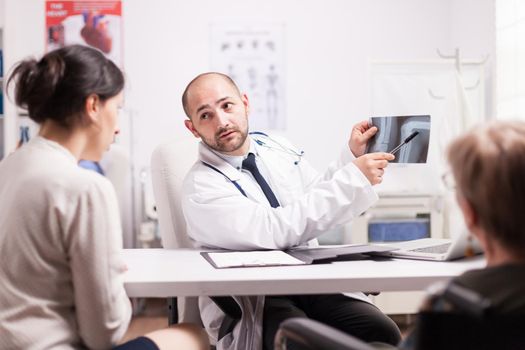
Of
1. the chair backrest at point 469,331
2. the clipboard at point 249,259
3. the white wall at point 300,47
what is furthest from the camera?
the white wall at point 300,47

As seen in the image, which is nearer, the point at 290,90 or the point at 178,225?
the point at 178,225

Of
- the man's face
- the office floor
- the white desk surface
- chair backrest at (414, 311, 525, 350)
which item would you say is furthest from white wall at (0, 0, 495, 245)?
chair backrest at (414, 311, 525, 350)

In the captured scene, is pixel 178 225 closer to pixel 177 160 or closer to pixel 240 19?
pixel 177 160

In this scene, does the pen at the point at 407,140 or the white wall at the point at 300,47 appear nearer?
the pen at the point at 407,140

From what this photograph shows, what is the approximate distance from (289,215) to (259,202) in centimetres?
20

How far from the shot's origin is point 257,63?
4.32 metres

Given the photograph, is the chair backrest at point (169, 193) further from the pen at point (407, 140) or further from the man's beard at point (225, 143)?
the pen at point (407, 140)

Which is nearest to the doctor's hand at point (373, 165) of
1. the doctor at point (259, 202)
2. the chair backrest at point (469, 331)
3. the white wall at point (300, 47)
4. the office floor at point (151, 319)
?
the doctor at point (259, 202)

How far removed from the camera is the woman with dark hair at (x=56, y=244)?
104cm

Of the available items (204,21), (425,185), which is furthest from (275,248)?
(204,21)

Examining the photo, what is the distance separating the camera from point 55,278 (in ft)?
3.49

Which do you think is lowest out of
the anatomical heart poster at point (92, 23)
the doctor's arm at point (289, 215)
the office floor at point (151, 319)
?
the office floor at point (151, 319)

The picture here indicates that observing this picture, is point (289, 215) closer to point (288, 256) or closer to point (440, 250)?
point (288, 256)

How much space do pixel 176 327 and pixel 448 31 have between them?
366 centimetres
